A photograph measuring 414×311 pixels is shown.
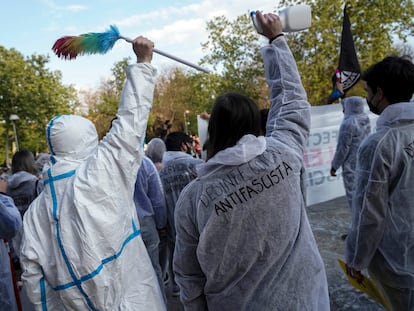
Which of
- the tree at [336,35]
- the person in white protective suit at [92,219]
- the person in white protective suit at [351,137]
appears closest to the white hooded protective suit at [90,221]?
the person in white protective suit at [92,219]

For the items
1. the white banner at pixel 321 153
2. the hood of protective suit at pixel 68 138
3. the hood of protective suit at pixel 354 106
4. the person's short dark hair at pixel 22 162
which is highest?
the hood of protective suit at pixel 68 138

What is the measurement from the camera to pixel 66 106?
98.6 ft

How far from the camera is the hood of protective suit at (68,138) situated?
73.2 inches

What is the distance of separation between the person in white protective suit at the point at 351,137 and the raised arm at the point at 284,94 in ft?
13.2

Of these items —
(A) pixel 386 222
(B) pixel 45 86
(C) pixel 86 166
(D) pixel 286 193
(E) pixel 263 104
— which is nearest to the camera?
(D) pixel 286 193

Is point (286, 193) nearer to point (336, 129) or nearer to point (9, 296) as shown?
point (9, 296)

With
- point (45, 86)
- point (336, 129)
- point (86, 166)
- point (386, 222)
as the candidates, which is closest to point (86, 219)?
point (86, 166)

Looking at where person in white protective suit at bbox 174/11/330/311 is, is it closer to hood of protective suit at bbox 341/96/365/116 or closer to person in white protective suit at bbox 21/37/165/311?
person in white protective suit at bbox 21/37/165/311

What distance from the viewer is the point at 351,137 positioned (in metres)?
5.33

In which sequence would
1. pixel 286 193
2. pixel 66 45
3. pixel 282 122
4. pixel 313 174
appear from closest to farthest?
pixel 286 193, pixel 282 122, pixel 66 45, pixel 313 174

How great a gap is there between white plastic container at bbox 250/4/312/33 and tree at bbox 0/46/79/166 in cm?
Answer: 2955

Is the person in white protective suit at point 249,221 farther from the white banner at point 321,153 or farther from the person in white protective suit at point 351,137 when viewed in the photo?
the white banner at point 321,153

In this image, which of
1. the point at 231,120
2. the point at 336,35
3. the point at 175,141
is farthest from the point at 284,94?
the point at 336,35

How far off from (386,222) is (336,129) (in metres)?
5.30
